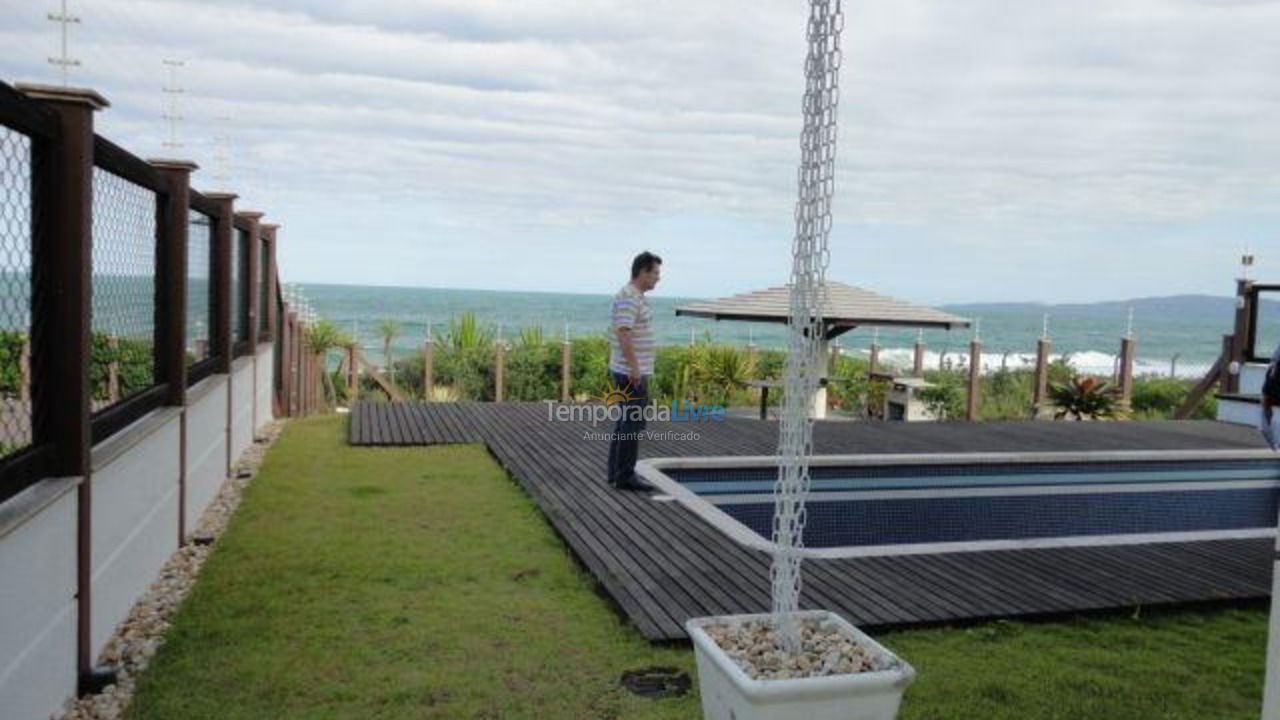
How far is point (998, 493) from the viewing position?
6434 mm

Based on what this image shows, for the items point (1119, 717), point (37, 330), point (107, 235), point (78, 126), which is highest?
point (78, 126)

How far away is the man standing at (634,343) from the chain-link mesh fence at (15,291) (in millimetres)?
3011

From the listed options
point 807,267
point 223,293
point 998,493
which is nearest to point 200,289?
point 223,293

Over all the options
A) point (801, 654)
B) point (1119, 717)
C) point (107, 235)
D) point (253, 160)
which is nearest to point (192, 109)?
point (253, 160)

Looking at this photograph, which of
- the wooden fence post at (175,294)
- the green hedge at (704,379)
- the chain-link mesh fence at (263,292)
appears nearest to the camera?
the wooden fence post at (175,294)

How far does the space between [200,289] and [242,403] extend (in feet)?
4.45

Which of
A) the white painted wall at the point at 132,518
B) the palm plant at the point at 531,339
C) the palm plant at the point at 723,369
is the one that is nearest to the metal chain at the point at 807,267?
the white painted wall at the point at 132,518

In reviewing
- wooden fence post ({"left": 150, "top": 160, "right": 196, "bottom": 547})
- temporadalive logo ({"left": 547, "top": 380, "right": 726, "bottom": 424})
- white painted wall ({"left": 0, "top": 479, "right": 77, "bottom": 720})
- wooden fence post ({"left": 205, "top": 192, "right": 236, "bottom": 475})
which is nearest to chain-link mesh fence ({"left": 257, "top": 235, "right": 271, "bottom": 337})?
wooden fence post ({"left": 205, "top": 192, "right": 236, "bottom": 475})

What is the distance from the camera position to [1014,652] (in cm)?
324

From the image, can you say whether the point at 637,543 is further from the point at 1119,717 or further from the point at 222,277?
the point at 222,277

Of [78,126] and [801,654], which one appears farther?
[78,126]

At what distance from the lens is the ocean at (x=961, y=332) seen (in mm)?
37500

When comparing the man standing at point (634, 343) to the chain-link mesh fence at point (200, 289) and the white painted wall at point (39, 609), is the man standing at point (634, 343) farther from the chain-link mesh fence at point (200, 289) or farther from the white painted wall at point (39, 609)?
the white painted wall at point (39, 609)

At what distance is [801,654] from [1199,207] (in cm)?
1991
